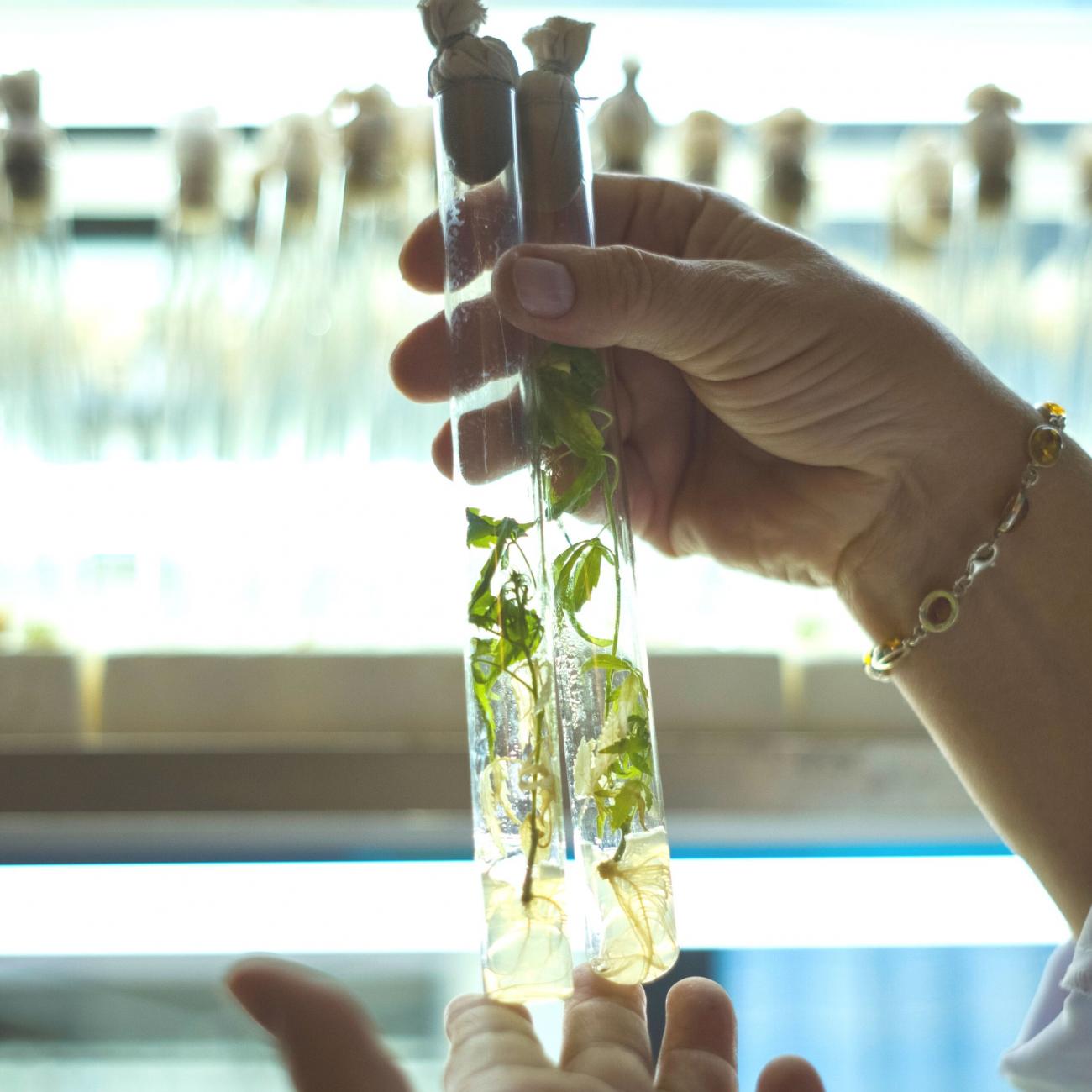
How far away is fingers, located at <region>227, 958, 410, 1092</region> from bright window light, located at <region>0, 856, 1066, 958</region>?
31 centimetres

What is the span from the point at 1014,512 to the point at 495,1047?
0.36 meters

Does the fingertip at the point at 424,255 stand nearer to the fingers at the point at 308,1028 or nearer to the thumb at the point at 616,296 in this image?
the thumb at the point at 616,296

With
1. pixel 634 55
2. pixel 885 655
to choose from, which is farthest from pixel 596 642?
pixel 634 55

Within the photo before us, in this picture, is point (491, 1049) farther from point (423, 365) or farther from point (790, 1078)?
point (423, 365)

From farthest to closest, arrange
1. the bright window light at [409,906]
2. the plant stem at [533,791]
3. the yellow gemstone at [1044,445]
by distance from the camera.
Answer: the bright window light at [409,906] → the yellow gemstone at [1044,445] → the plant stem at [533,791]

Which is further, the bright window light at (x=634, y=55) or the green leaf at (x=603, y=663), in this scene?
the bright window light at (x=634, y=55)

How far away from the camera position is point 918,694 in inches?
22.6

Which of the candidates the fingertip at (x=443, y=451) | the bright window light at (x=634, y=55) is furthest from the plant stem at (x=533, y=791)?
the bright window light at (x=634, y=55)

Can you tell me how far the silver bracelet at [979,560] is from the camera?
0.55 meters

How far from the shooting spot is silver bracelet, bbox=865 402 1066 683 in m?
0.55

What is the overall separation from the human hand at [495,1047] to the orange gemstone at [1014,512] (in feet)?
0.92

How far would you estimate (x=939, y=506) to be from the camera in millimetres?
569

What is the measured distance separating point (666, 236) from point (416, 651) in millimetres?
304

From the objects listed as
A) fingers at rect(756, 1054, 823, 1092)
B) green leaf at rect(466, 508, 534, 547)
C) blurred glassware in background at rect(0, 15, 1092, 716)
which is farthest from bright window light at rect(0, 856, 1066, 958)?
green leaf at rect(466, 508, 534, 547)
